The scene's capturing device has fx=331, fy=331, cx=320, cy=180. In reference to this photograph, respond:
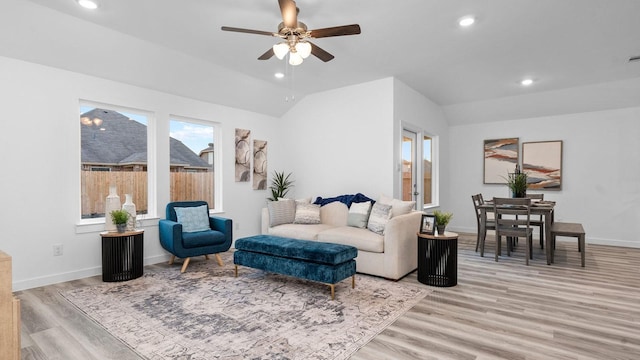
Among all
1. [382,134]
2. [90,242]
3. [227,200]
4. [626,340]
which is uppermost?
[382,134]

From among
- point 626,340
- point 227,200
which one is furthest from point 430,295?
point 227,200

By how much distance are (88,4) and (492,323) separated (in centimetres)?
466

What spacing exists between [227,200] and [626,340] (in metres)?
5.22

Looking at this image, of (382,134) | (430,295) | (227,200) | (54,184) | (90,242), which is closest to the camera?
(430,295)

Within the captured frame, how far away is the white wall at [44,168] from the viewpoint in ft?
11.7

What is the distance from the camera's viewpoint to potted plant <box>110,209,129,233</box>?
3992 mm

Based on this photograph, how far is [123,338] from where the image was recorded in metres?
2.52

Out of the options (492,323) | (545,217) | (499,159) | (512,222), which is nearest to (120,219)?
(492,323)

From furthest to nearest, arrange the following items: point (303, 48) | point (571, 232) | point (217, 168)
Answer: point (217, 168), point (571, 232), point (303, 48)

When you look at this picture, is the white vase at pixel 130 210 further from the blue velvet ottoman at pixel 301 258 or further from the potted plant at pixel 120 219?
the blue velvet ottoman at pixel 301 258

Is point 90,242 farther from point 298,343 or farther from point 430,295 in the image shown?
point 430,295

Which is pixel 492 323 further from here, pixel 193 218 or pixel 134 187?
pixel 134 187

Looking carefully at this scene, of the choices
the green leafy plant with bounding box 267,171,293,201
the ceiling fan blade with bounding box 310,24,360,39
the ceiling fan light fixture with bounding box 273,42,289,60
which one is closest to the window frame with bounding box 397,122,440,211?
the green leafy plant with bounding box 267,171,293,201

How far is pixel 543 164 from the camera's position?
6.78 metres
